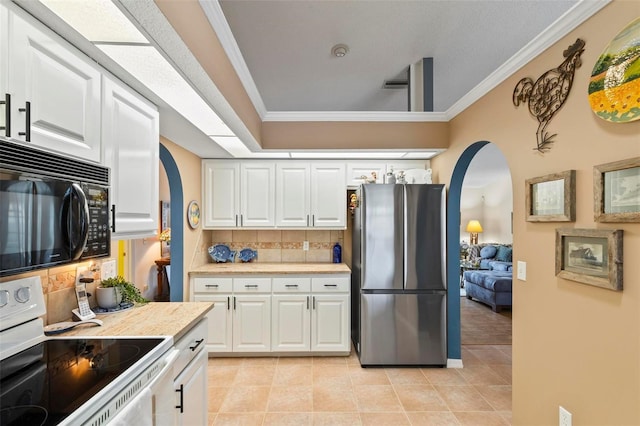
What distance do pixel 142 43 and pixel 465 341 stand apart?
4.15 metres

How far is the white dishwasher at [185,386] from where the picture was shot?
128 centimetres

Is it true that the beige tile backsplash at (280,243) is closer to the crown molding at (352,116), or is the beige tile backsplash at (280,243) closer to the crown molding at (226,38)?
the crown molding at (352,116)

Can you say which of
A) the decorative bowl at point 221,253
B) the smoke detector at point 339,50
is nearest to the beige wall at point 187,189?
the decorative bowl at point 221,253

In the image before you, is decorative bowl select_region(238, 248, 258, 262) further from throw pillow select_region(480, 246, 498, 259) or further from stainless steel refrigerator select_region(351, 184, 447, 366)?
throw pillow select_region(480, 246, 498, 259)

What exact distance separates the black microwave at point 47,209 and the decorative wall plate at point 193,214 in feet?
5.69

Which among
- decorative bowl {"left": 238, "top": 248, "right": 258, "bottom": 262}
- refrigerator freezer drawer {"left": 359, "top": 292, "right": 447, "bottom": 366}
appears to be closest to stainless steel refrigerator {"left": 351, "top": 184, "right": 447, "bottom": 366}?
refrigerator freezer drawer {"left": 359, "top": 292, "right": 447, "bottom": 366}

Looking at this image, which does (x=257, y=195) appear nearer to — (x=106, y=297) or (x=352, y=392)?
(x=106, y=297)

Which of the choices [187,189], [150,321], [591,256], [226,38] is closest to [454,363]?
[591,256]

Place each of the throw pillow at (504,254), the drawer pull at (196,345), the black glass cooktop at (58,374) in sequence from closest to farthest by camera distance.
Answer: the black glass cooktop at (58,374) → the drawer pull at (196,345) → the throw pillow at (504,254)

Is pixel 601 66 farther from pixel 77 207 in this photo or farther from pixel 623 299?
pixel 77 207

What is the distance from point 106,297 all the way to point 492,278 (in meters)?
5.25

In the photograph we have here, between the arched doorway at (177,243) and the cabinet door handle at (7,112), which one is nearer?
the cabinet door handle at (7,112)

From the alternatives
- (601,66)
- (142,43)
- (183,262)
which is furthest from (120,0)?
(183,262)

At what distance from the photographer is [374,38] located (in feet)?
7.41
